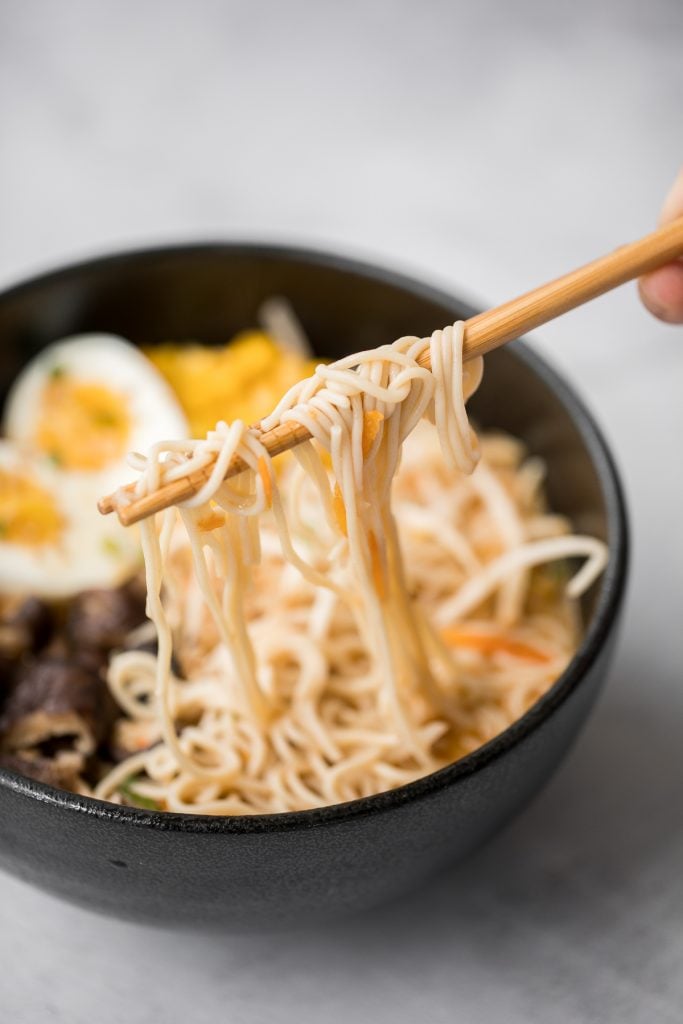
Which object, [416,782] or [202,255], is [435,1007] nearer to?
[416,782]

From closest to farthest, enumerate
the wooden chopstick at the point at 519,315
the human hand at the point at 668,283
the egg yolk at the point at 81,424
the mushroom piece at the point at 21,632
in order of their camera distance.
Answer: the wooden chopstick at the point at 519,315
the human hand at the point at 668,283
the mushroom piece at the point at 21,632
the egg yolk at the point at 81,424

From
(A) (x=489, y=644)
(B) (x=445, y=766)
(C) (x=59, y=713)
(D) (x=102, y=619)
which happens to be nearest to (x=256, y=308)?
(D) (x=102, y=619)

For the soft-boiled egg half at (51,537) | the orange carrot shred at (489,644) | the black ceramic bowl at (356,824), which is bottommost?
the black ceramic bowl at (356,824)

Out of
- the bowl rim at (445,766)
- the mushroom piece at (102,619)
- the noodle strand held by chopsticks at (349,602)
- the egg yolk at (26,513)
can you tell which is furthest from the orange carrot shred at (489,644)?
the egg yolk at (26,513)


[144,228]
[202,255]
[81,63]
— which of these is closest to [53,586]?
[202,255]

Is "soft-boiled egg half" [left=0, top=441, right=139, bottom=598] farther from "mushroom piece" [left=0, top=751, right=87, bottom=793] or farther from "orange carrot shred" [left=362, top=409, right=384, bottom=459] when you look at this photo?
"orange carrot shred" [left=362, top=409, right=384, bottom=459]

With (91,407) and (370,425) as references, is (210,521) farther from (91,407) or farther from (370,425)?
(91,407)

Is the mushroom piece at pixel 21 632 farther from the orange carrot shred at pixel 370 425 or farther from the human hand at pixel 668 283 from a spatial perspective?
the human hand at pixel 668 283
